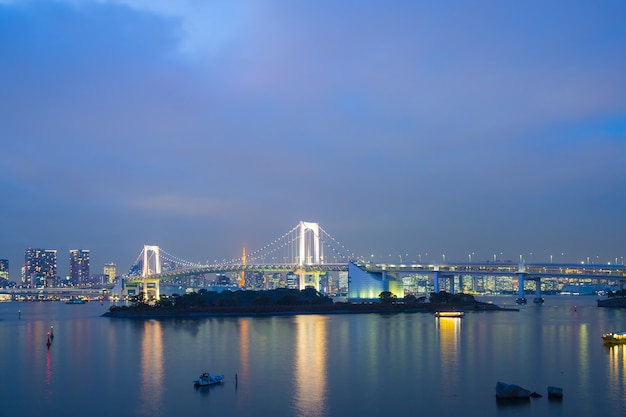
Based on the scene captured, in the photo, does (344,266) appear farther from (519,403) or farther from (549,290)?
(549,290)

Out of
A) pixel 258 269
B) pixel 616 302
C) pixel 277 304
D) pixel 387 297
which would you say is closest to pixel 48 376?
pixel 277 304

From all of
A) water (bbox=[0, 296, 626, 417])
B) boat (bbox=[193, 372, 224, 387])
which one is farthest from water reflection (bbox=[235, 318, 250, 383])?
boat (bbox=[193, 372, 224, 387])

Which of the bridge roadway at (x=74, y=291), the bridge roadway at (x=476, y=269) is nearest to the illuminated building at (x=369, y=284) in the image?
the bridge roadway at (x=476, y=269)

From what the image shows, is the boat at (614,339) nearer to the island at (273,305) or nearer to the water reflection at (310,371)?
the water reflection at (310,371)

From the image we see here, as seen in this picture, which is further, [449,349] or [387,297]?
[387,297]

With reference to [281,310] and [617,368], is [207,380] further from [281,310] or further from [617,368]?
[281,310]

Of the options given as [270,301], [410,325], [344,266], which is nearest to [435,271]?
[344,266]
